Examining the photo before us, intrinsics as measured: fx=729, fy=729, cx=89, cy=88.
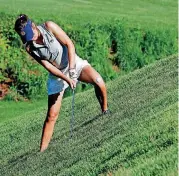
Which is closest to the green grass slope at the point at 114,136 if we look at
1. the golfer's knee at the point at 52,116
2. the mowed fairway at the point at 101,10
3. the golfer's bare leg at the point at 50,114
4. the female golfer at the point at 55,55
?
the golfer's bare leg at the point at 50,114

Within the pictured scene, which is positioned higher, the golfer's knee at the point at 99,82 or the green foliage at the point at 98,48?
the golfer's knee at the point at 99,82

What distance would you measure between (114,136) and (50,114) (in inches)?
79.9

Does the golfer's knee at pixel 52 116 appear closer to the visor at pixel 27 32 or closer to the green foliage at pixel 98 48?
the visor at pixel 27 32

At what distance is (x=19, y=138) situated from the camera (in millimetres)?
12484

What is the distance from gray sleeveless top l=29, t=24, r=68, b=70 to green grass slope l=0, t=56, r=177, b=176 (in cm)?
99

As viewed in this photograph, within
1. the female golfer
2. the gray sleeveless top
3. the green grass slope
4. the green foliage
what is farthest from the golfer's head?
the green foliage

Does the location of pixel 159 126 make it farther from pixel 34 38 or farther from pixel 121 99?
pixel 121 99

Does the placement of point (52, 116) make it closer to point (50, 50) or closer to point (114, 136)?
point (50, 50)

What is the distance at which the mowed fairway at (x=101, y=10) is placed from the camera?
22.5 meters

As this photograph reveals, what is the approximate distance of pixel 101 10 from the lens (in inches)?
1016

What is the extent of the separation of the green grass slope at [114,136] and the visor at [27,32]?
1.40 metres

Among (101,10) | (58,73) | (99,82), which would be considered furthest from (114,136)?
(101,10)

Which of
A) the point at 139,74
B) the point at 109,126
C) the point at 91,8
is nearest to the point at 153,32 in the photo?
the point at 91,8

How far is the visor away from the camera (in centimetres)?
876
